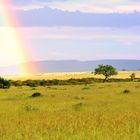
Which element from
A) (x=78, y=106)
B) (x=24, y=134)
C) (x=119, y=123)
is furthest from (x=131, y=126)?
(x=78, y=106)

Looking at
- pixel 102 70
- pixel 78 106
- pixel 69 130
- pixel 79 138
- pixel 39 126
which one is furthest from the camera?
pixel 102 70

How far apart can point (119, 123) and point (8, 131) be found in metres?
3.59

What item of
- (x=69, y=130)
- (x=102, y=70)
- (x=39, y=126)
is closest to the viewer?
(x=69, y=130)

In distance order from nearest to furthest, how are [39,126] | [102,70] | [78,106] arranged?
1. [39,126]
2. [78,106]
3. [102,70]

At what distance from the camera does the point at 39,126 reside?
13875mm

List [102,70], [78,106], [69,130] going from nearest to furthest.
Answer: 1. [69,130]
2. [78,106]
3. [102,70]

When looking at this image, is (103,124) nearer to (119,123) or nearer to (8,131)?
(119,123)

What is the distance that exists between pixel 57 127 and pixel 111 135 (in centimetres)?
194

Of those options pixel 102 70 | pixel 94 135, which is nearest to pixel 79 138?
pixel 94 135

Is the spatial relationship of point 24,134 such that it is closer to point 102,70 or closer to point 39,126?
point 39,126

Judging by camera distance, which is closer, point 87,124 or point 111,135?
point 111,135

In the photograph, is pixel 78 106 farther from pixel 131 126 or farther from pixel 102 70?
pixel 102 70

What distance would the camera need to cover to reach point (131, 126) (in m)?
13.6

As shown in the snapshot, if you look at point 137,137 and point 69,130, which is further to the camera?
point 69,130
